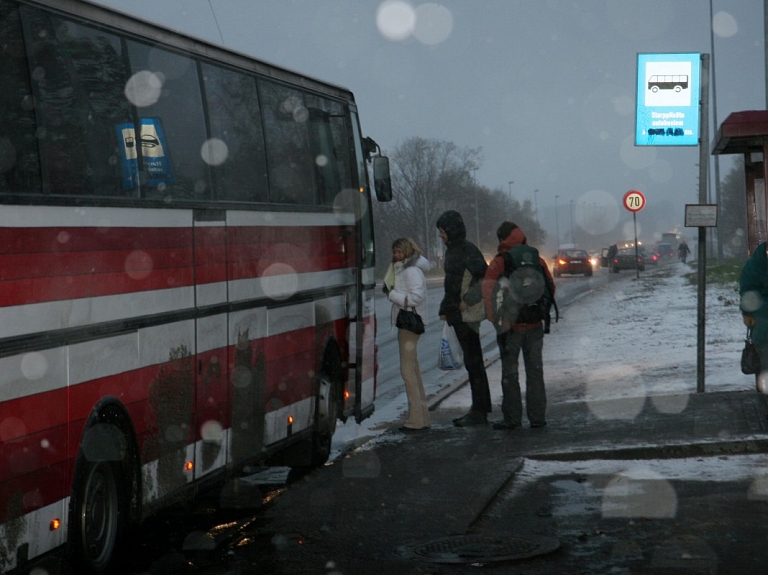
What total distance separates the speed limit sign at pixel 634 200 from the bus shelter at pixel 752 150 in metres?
25.8

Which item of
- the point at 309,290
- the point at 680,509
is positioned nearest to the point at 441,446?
the point at 309,290

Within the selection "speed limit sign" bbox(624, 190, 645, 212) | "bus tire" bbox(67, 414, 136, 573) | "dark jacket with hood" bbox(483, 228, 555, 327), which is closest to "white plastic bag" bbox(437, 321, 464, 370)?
"dark jacket with hood" bbox(483, 228, 555, 327)

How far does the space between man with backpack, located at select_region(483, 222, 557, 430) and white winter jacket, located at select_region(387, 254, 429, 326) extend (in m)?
→ 0.61

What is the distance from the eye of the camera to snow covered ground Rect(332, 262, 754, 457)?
13664mm

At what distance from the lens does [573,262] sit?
217 feet

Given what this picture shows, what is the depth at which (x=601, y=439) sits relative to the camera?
10.6m

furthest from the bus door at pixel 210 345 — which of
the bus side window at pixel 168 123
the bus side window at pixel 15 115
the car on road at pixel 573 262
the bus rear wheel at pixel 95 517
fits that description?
the car on road at pixel 573 262

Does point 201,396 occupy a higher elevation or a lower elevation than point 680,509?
higher

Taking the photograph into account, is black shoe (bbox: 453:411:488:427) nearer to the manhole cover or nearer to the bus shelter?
the bus shelter

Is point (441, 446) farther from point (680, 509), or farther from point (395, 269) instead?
point (680, 509)

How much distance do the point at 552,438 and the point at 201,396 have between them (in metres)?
4.19

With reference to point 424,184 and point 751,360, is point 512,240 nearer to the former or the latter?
point 751,360

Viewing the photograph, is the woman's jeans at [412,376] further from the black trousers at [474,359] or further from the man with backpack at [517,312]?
the man with backpack at [517,312]

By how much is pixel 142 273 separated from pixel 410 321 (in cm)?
516
